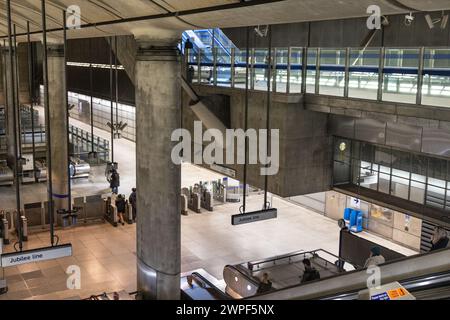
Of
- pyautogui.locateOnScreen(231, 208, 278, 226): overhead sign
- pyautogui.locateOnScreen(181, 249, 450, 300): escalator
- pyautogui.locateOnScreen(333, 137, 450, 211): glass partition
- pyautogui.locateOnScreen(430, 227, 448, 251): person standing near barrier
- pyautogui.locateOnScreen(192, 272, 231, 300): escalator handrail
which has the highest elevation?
pyautogui.locateOnScreen(181, 249, 450, 300): escalator

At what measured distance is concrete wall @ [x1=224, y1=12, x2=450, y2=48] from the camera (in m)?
14.5

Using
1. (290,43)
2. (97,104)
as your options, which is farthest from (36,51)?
(290,43)

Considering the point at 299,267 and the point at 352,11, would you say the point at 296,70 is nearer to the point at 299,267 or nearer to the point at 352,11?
the point at 299,267

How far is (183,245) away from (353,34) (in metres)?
8.70

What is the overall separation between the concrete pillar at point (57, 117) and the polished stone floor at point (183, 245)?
6.89ft

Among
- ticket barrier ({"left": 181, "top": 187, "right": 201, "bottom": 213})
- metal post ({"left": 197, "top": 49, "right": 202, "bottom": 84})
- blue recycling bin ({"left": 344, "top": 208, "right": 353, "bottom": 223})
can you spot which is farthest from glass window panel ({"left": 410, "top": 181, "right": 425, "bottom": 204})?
ticket barrier ({"left": 181, "top": 187, "right": 201, "bottom": 213})

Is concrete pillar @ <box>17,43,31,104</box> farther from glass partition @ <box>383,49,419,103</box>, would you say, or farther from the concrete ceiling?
glass partition @ <box>383,49,419,103</box>

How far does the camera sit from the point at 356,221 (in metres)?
19.9

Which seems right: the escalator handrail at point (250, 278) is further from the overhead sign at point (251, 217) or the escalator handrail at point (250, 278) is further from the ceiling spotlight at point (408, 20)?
the ceiling spotlight at point (408, 20)

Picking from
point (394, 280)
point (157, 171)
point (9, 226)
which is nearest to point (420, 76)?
point (157, 171)

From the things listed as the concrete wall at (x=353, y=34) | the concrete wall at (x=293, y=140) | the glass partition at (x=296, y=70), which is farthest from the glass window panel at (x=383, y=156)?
the glass partition at (x=296, y=70)

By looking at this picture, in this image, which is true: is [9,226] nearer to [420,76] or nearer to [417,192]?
[417,192]

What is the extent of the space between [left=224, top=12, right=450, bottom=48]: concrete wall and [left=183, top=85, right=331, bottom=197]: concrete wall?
3370 millimetres

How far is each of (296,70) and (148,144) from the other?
16.6 feet
